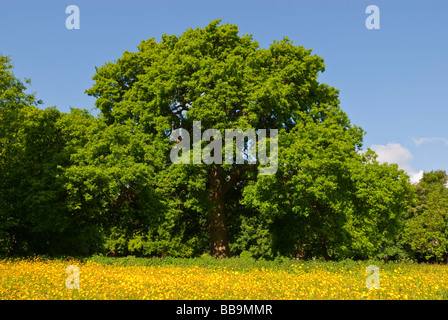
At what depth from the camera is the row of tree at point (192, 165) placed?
24703 mm

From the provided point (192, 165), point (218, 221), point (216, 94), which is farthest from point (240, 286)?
point (218, 221)

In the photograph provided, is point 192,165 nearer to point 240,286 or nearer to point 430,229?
point 240,286

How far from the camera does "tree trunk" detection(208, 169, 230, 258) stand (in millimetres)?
27734

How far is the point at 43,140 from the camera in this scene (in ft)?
100

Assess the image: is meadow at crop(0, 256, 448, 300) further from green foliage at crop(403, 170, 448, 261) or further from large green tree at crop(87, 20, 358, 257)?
green foliage at crop(403, 170, 448, 261)

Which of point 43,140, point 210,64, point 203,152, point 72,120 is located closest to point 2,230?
point 43,140

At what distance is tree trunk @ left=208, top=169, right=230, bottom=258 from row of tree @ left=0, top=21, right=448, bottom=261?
0.08 m

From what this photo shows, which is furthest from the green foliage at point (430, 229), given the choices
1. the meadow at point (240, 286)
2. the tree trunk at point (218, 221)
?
the meadow at point (240, 286)

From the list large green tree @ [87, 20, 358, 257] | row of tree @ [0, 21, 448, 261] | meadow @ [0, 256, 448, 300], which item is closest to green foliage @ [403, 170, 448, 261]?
row of tree @ [0, 21, 448, 261]

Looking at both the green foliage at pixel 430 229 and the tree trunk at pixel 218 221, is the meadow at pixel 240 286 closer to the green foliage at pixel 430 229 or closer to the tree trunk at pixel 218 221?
the tree trunk at pixel 218 221
